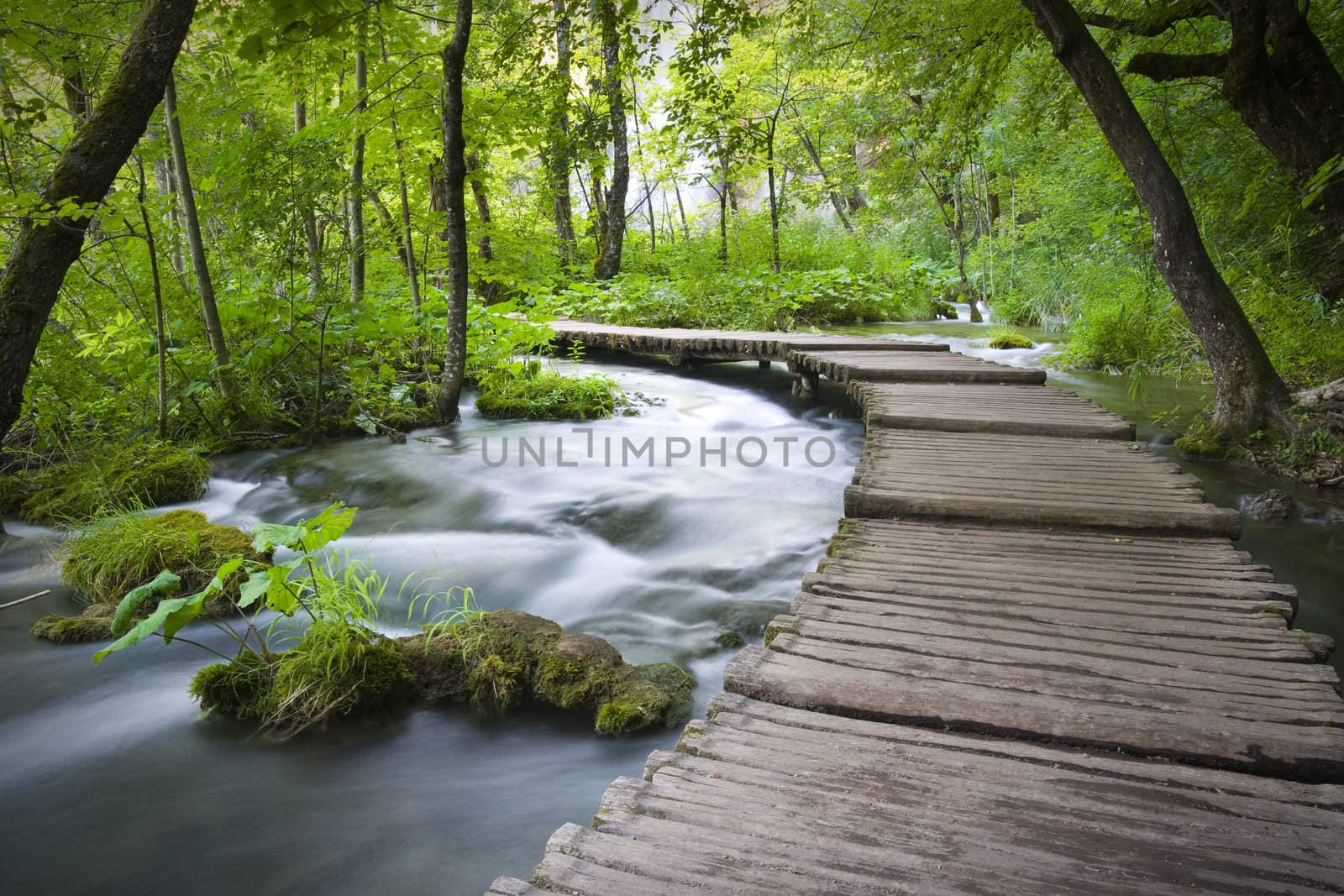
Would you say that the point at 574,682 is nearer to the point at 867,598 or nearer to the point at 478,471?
the point at 867,598

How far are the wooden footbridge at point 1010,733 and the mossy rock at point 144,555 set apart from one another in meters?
3.25

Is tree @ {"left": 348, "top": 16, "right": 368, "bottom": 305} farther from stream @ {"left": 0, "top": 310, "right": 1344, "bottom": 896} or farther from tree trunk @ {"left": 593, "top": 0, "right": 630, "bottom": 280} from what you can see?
tree trunk @ {"left": 593, "top": 0, "right": 630, "bottom": 280}

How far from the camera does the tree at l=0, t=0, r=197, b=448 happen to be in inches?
130

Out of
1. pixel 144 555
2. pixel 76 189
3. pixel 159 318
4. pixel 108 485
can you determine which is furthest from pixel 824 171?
pixel 76 189

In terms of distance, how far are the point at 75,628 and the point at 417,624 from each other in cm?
164

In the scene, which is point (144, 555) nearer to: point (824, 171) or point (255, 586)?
point (255, 586)

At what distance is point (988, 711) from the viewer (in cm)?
221

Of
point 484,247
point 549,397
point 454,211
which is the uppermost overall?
point 484,247

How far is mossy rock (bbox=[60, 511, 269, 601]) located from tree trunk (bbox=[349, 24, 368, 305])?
3.38 metres

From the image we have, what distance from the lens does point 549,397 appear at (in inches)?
342

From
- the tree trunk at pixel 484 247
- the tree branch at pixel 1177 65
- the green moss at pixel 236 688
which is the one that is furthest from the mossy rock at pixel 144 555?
the tree branch at pixel 1177 65

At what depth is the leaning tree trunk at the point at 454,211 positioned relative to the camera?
680 cm

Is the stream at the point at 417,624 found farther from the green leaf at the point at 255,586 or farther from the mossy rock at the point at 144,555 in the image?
the green leaf at the point at 255,586

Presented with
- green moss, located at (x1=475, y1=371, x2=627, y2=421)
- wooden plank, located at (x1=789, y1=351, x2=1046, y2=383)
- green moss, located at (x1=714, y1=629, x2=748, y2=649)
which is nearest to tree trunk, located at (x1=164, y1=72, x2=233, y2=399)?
green moss, located at (x1=475, y1=371, x2=627, y2=421)
